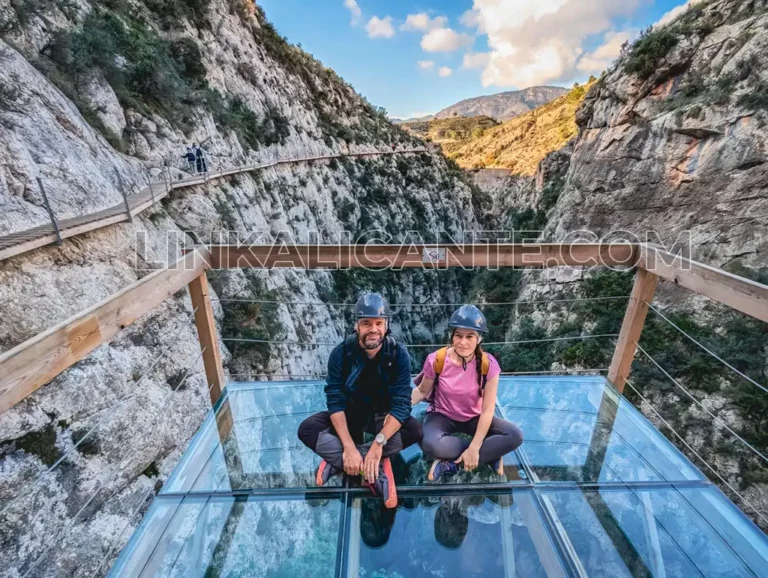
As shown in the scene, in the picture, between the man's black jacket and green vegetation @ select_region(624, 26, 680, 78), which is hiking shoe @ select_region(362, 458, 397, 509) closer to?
the man's black jacket

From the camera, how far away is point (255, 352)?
9125mm

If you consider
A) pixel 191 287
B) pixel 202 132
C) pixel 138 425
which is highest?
pixel 202 132

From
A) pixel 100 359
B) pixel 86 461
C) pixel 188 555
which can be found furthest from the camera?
pixel 100 359

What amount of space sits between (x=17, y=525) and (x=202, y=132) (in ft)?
46.7

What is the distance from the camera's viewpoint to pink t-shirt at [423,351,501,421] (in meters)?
2.21

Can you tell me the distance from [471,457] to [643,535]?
848 mm

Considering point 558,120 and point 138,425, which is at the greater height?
point 558,120

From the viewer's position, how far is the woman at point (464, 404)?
82.6 inches

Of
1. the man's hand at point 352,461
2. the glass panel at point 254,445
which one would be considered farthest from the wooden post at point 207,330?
the man's hand at point 352,461

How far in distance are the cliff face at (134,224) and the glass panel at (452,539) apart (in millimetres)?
1238

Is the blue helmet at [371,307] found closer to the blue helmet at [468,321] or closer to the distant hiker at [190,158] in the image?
the blue helmet at [468,321]

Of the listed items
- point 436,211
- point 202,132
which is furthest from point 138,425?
point 436,211

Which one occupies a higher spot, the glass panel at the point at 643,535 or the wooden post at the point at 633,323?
the wooden post at the point at 633,323

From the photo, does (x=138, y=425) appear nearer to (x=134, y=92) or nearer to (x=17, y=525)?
(x=17, y=525)
